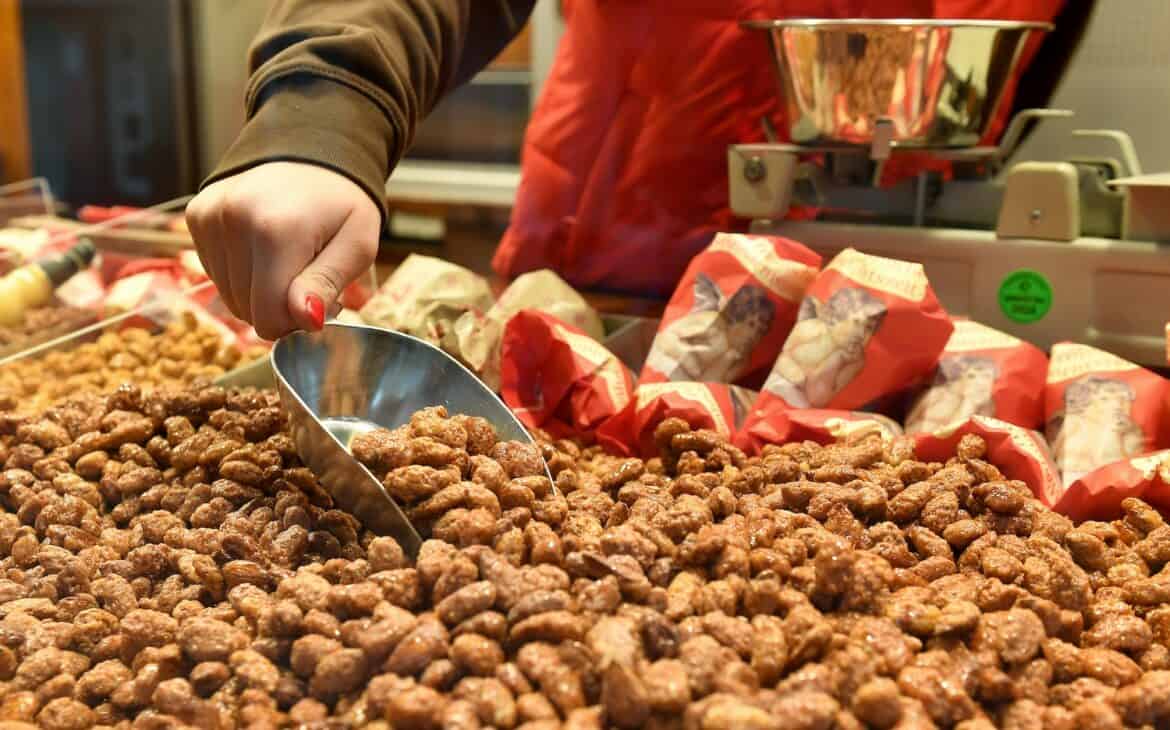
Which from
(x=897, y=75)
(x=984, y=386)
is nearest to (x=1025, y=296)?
(x=984, y=386)

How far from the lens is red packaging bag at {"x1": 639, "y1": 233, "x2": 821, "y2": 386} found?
1181mm

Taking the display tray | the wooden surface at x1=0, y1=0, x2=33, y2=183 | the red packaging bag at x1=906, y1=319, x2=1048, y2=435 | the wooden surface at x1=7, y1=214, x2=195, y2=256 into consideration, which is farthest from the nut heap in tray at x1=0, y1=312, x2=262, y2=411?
the wooden surface at x1=0, y1=0, x2=33, y2=183

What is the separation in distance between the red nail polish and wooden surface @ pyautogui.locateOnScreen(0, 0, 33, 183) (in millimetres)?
2566

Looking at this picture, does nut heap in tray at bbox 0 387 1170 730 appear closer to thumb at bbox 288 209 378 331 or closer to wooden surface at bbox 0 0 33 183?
thumb at bbox 288 209 378 331

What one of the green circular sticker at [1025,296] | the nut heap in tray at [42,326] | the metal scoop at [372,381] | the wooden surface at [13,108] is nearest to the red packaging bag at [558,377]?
the metal scoop at [372,381]

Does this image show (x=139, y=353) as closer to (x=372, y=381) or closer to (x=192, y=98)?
(x=372, y=381)

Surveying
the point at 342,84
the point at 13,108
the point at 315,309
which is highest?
the point at 342,84

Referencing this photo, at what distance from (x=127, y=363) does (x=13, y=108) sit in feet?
6.93

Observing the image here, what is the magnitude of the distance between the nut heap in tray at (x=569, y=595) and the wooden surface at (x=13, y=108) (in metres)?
2.45

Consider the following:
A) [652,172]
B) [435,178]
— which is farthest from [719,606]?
[435,178]

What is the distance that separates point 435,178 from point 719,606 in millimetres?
1728

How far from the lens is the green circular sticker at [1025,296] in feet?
3.89

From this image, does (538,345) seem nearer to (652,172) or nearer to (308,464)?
(308,464)

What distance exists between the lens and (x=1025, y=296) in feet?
3.92
